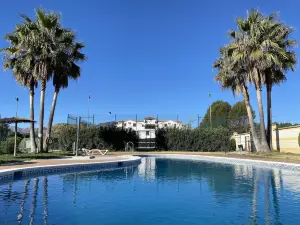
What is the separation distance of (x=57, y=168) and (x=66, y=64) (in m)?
9.54

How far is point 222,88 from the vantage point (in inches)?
899

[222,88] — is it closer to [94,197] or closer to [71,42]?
[71,42]

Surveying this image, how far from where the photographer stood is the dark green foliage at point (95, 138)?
2744cm

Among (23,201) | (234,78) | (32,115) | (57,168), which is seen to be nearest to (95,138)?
(32,115)

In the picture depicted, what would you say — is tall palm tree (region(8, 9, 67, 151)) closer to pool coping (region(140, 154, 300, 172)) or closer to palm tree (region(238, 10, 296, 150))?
pool coping (region(140, 154, 300, 172))

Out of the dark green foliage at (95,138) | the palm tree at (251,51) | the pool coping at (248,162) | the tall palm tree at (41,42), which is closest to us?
the pool coping at (248,162)

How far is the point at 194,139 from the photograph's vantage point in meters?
28.4

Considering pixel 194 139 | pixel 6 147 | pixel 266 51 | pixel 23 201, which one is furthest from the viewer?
pixel 194 139

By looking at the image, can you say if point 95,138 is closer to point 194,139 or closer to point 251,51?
point 194,139

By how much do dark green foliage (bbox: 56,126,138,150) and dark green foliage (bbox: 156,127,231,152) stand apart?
13.1ft

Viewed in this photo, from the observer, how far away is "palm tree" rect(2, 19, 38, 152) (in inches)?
725

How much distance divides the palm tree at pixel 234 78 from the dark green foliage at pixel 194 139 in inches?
262

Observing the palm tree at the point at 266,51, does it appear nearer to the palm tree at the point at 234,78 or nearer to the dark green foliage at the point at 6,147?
the palm tree at the point at 234,78

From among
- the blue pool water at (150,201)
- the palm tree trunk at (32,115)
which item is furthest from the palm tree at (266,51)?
the palm tree trunk at (32,115)
